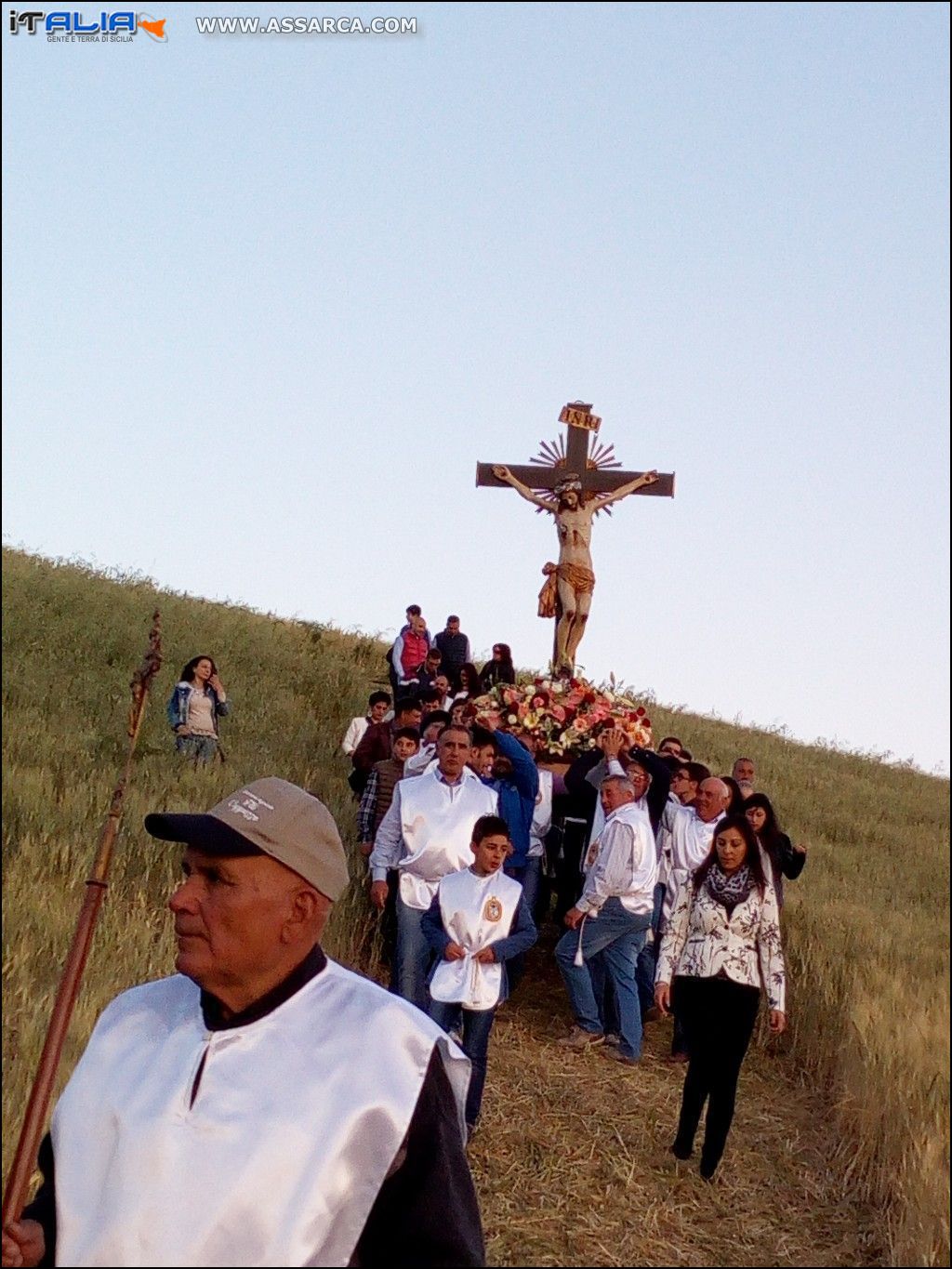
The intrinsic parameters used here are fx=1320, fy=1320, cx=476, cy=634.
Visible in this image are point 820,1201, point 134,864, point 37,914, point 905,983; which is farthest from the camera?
point 134,864

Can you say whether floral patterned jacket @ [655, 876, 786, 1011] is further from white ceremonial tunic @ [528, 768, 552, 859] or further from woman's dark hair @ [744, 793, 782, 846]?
white ceremonial tunic @ [528, 768, 552, 859]

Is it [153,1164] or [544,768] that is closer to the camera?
[153,1164]

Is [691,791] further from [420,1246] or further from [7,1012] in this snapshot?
[420,1246]

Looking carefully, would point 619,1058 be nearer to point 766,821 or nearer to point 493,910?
point 493,910

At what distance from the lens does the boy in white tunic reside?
7.24m

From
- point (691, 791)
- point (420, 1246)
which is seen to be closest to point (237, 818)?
point (420, 1246)

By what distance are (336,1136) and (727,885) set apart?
184 inches

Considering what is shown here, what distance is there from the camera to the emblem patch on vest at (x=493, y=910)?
24.3 ft

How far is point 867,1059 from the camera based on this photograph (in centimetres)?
278

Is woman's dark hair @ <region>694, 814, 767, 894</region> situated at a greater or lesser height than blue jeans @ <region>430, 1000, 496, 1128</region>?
greater

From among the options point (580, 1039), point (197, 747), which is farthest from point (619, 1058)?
point (197, 747)

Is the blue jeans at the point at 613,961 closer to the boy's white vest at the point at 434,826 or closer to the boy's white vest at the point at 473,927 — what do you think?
the boy's white vest at the point at 434,826

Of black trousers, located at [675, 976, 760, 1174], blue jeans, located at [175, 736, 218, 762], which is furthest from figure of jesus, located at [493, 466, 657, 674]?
black trousers, located at [675, 976, 760, 1174]

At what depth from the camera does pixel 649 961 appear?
9.94 meters
